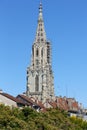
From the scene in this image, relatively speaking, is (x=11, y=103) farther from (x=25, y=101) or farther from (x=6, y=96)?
(x=25, y=101)

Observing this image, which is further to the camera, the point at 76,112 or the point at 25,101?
the point at 76,112

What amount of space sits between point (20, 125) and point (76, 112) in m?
103

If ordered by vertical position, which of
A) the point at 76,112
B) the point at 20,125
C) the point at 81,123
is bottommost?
the point at 20,125

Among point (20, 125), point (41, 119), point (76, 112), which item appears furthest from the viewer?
point (76, 112)

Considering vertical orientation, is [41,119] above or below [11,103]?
below

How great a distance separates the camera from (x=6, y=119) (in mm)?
78062

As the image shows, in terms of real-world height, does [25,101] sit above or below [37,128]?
above

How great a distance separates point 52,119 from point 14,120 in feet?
76.8

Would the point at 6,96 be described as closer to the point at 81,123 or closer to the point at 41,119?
the point at 81,123

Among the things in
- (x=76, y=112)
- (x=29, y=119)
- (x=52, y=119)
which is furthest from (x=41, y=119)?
(x=76, y=112)

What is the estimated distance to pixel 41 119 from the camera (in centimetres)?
9031

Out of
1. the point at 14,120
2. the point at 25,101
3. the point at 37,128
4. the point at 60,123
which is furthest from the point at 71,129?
the point at 25,101

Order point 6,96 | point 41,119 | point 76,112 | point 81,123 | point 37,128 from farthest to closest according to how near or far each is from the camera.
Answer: point 76,112, point 81,123, point 6,96, point 41,119, point 37,128

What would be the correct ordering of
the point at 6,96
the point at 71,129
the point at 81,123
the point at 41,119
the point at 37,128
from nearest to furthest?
the point at 37,128 → the point at 41,119 → the point at 71,129 → the point at 6,96 → the point at 81,123
